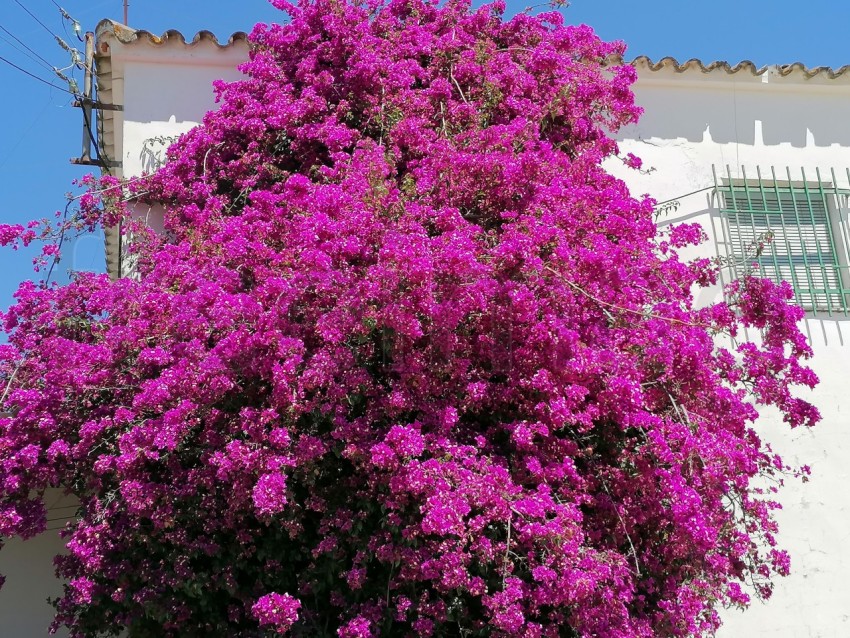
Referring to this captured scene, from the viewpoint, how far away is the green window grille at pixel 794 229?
6574 mm

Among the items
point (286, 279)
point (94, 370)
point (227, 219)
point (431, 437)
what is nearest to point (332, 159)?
point (227, 219)

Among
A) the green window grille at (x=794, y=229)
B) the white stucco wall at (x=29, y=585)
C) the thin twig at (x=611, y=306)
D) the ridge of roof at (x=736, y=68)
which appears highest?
the ridge of roof at (x=736, y=68)

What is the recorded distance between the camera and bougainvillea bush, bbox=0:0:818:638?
3963mm

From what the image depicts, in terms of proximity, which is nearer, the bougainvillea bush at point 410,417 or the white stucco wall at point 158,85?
the bougainvillea bush at point 410,417

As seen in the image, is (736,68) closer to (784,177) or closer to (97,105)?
(784,177)

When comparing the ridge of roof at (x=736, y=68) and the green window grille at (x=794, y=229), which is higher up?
the ridge of roof at (x=736, y=68)

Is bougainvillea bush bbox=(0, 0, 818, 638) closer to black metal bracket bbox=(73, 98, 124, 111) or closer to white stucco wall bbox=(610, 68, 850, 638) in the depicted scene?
white stucco wall bbox=(610, 68, 850, 638)

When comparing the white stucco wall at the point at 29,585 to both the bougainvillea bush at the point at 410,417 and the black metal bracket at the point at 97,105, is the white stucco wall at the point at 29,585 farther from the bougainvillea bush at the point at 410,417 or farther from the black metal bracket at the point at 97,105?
the black metal bracket at the point at 97,105

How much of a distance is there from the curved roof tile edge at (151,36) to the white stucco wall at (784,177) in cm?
325

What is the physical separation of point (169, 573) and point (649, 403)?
2.66 metres

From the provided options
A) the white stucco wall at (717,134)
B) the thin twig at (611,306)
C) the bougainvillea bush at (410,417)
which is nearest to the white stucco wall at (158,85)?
the white stucco wall at (717,134)

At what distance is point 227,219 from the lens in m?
5.77

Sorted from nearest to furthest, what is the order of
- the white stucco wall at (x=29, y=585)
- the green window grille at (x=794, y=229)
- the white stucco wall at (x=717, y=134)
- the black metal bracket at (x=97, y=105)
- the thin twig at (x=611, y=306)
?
the thin twig at (x=611, y=306)
the white stucco wall at (x=29, y=585)
the white stucco wall at (x=717, y=134)
the green window grille at (x=794, y=229)
the black metal bracket at (x=97, y=105)

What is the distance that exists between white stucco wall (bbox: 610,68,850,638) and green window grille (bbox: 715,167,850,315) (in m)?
0.11
